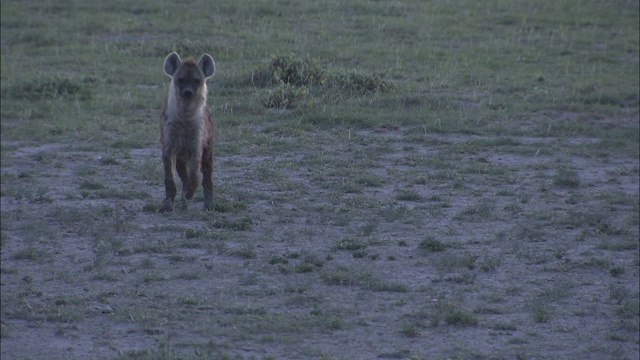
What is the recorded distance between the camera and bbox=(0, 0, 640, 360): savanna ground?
5062mm

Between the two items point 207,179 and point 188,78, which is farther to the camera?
point 207,179

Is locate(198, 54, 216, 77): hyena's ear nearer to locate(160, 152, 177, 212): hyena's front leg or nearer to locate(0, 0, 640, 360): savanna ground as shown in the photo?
locate(160, 152, 177, 212): hyena's front leg

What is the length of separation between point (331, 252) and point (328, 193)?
134cm

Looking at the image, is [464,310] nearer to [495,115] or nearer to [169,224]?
[169,224]

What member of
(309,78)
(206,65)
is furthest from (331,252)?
(309,78)

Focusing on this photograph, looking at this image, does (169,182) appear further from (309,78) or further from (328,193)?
(309,78)

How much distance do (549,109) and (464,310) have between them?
5.35 metres

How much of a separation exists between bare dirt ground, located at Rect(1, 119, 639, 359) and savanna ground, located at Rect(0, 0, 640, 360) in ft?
0.06

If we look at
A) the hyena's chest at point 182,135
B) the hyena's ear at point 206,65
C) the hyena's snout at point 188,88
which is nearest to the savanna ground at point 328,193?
the hyena's chest at point 182,135

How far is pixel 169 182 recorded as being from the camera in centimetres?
689

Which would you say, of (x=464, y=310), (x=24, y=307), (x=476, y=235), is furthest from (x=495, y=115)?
(x=24, y=307)

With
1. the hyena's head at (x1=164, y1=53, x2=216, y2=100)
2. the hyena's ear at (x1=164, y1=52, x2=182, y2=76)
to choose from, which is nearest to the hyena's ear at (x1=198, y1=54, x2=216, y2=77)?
the hyena's head at (x1=164, y1=53, x2=216, y2=100)

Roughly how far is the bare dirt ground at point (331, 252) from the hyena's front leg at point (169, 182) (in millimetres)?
121

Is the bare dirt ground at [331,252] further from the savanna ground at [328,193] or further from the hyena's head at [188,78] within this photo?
the hyena's head at [188,78]
